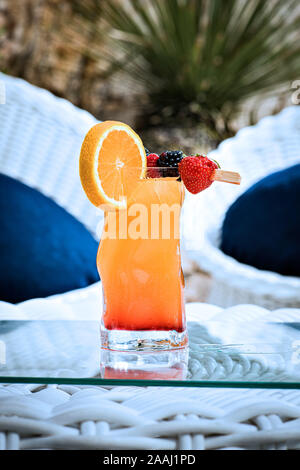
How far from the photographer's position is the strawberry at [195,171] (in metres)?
0.53

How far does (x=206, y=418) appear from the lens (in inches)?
17.6

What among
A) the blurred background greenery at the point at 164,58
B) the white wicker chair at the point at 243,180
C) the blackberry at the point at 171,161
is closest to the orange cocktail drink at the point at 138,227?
the blackberry at the point at 171,161

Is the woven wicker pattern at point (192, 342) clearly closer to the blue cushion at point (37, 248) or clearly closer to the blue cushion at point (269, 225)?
the blue cushion at point (37, 248)

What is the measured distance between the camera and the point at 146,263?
56cm

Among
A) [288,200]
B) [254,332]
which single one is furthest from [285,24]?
[254,332]

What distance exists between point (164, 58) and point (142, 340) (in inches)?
105

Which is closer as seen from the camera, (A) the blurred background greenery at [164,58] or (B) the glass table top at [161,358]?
A: (B) the glass table top at [161,358]

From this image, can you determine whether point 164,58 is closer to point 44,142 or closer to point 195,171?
point 44,142

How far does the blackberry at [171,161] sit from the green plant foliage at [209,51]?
2.53 m

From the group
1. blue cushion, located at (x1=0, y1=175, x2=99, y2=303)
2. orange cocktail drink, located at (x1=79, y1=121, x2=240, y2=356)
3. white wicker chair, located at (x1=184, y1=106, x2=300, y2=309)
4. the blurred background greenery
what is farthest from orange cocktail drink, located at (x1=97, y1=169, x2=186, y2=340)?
the blurred background greenery

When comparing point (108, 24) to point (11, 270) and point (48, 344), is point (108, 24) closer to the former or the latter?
point (11, 270)

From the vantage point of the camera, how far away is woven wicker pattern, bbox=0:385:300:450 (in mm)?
409
